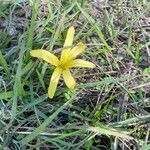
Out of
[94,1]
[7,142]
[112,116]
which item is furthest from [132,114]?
[94,1]

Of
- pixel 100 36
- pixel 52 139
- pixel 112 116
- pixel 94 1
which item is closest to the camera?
pixel 52 139

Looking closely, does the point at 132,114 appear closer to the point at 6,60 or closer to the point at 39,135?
the point at 39,135

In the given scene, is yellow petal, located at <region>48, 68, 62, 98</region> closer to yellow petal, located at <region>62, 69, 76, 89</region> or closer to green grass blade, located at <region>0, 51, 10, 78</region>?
yellow petal, located at <region>62, 69, 76, 89</region>

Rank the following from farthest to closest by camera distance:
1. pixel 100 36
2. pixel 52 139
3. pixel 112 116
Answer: pixel 100 36, pixel 112 116, pixel 52 139

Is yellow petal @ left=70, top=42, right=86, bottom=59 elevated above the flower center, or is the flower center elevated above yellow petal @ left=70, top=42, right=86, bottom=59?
yellow petal @ left=70, top=42, right=86, bottom=59

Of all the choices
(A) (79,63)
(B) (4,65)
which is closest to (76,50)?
(A) (79,63)

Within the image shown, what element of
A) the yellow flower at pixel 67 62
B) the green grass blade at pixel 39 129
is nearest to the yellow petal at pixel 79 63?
the yellow flower at pixel 67 62

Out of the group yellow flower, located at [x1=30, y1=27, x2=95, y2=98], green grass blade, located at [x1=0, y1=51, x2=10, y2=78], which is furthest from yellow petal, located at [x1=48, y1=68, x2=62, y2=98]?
green grass blade, located at [x1=0, y1=51, x2=10, y2=78]
